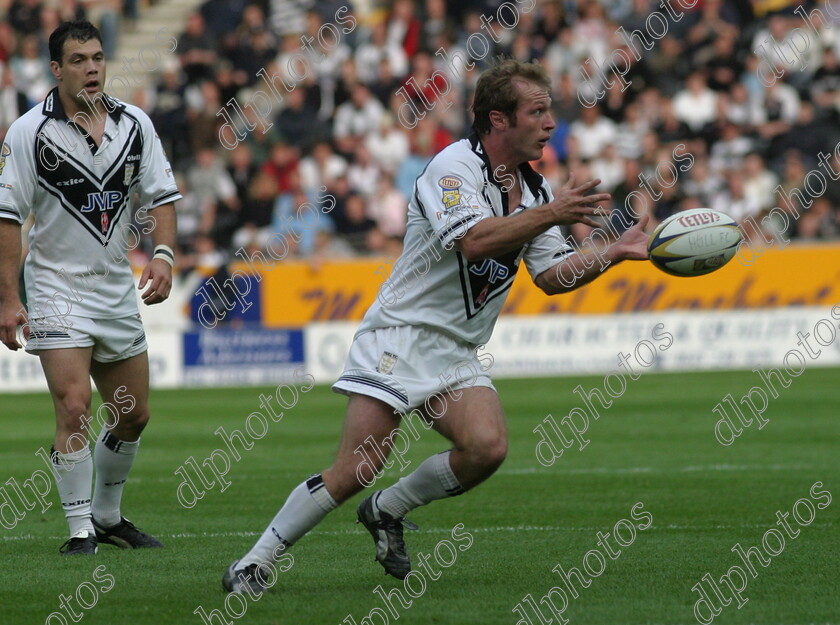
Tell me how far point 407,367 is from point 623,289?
1570 centimetres

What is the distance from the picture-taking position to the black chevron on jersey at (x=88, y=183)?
733cm

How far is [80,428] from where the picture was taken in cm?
736

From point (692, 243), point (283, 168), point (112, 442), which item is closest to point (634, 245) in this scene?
point (692, 243)

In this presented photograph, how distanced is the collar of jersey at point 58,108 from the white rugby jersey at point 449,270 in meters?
1.98

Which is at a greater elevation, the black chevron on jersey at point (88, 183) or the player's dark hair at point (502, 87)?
the player's dark hair at point (502, 87)

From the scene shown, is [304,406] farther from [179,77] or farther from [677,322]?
[179,77]

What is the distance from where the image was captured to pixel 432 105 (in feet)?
73.8

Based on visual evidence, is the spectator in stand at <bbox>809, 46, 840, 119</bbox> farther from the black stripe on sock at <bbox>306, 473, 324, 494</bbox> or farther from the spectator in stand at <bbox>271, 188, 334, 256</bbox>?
the black stripe on sock at <bbox>306, 473, 324, 494</bbox>

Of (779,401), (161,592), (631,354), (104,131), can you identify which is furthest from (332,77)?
(161,592)

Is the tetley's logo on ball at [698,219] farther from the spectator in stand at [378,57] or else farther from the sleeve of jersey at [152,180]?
the spectator in stand at [378,57]

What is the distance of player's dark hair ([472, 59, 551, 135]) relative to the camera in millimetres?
6203

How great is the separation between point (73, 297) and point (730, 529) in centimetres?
380

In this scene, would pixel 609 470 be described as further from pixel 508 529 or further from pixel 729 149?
pixel 729 149

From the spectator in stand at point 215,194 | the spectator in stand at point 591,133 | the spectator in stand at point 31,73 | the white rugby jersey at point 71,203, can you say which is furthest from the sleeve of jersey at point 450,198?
the spectator in stand at point 31,73
